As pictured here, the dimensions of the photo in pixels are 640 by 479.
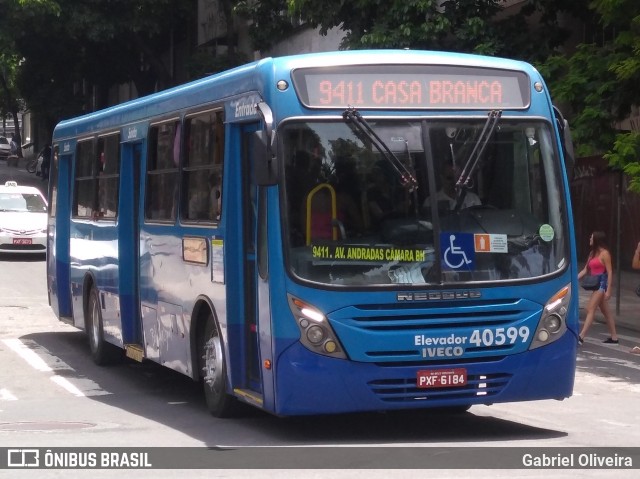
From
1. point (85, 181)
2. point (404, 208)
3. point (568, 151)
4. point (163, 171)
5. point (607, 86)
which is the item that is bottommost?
point (404, 208)

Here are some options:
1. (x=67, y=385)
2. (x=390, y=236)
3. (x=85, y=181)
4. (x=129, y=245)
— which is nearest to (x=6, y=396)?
(x=67, y=385)

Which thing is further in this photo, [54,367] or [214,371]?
[54,367]

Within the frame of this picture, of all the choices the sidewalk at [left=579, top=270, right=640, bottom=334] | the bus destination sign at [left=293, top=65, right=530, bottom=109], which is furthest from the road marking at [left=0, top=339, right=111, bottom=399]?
the sidewalk at [left=579, top=270, right=640, bottom=334]

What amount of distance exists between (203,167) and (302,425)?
230 centimetres

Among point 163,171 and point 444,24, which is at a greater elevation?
point 444,24

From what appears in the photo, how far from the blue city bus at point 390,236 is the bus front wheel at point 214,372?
3 cm

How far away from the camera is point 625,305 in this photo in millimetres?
22078

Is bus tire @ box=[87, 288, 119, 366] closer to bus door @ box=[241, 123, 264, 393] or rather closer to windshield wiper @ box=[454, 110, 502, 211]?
bus door @ box=[241, 123, 264, 393]

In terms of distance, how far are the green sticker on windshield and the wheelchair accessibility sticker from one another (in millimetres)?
596

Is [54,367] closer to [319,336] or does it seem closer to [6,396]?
[6,396]

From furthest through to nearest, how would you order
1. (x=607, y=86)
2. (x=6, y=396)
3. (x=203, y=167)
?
(x=607, y=86)
(x=6, y=396)
(x=203, y=167)

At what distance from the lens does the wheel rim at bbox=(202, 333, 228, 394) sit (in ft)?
33.4

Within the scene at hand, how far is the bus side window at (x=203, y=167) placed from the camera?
10.2m

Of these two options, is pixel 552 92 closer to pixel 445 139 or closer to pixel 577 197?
pixel 577 197
